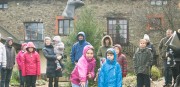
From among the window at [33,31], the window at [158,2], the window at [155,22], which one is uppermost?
the window at [158,2]

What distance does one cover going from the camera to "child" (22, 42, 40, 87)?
445 inches

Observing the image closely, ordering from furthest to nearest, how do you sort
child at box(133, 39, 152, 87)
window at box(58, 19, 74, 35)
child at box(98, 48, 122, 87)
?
window at box(58, 19, 74, 35) → child at box(133, 39, 152, 87) → child at box(98, 48, 122, 87)

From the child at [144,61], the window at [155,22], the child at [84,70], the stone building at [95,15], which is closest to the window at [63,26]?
the stone building at [95,15]

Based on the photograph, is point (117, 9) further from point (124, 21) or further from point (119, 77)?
point (119, 77)

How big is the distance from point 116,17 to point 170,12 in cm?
366

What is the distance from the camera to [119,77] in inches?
329

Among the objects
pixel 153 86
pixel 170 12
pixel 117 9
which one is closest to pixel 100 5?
pixel 117 9

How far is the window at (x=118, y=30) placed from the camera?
26500 millimetres

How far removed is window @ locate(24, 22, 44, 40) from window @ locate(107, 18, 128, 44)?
14.7 ft

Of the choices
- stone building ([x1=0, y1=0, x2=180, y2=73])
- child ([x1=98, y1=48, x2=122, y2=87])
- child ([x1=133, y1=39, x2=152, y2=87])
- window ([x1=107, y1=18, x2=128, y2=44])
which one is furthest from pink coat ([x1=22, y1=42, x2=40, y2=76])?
window ([x1=107, y1=18, x2=128, y2=44])

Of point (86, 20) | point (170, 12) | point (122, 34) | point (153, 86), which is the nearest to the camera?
point (153, 86)

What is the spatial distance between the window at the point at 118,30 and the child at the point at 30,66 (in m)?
15.3

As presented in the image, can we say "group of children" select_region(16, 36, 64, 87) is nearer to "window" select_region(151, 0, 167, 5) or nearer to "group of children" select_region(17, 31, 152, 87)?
"group of children" select_region(17, 31, 152, 87)

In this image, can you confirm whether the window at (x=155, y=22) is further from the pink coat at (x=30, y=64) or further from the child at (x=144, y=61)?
the pink coat at (x=30, y=64)
